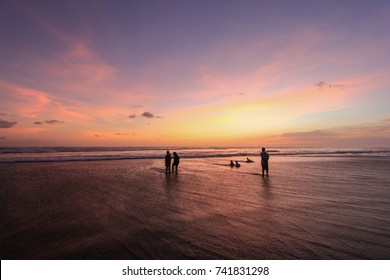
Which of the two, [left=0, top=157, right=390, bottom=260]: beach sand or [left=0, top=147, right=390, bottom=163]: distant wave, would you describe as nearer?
[left=0, top=157, right=390, bottom=260]: beach sand

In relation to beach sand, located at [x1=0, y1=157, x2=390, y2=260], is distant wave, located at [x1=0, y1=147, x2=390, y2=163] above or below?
above

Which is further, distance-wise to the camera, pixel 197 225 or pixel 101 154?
pixel 101 154

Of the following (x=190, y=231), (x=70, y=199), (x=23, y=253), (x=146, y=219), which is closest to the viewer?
(x=23, y=253)

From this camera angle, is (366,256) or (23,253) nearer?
(366,256)

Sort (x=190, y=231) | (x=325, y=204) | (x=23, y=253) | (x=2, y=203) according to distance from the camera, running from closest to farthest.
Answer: (x=23, y=253) < (x=190, y=231) < (x=325, y=204) < (x=2, y=203)

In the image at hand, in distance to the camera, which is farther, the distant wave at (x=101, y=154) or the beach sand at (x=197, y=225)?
the distant wave at (x=101, y=154)

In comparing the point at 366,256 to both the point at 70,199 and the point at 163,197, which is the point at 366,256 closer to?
the point at 163,197

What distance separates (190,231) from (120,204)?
15.7 ft

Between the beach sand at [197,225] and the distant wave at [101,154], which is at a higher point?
the distant wave at [101,154]

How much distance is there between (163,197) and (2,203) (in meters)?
7.24

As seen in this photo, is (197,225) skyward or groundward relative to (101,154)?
groundward

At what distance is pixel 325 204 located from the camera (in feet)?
32.6

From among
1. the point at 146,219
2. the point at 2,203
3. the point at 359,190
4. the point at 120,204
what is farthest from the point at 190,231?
the point at 359,190
